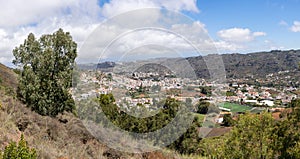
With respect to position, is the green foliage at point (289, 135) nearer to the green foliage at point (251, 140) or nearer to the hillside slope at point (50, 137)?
the green foliage at point (251, 140)

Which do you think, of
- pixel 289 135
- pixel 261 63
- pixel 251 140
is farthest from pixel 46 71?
pixel 261 63

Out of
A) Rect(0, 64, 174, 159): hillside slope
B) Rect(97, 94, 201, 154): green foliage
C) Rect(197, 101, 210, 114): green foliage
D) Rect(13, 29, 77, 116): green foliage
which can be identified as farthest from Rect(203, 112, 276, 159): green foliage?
Rect(13, 29, 77, 116): green foliage

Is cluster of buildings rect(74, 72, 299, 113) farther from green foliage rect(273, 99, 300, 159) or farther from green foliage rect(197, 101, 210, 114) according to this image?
green foliage rect(273, 99, 300, 159)

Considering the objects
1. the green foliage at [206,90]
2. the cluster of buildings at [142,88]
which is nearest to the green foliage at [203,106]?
the cluster of buildings at [142,88]

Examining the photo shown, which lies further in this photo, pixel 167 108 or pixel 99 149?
pixel 167 108

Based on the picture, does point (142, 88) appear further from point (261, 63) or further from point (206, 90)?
point (261, 63)

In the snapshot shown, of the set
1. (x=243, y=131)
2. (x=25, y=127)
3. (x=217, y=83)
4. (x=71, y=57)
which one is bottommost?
(x=243, y=131)

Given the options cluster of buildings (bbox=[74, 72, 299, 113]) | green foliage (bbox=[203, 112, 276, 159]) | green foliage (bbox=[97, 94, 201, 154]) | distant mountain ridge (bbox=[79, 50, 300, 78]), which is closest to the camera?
cluster of buildings (bbox=[74, 72, 299, 113])

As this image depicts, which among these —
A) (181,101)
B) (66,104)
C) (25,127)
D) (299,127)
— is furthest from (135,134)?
(299,127)

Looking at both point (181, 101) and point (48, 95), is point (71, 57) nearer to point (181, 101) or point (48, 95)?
point (48, 95)
